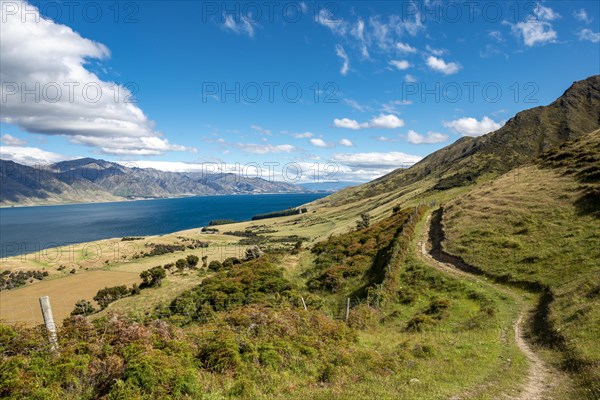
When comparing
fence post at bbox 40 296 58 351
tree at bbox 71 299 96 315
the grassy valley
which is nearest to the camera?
the grassy valley

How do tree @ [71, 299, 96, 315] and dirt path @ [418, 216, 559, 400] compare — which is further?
tree @ [71, 299, 96, 315]

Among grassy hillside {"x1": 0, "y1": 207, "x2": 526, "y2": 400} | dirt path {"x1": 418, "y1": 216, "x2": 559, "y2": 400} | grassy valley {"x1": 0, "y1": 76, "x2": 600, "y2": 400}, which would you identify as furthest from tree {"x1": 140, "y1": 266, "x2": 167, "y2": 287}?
dirt path {"x1": 418, "y1": 216, "x2": 559, "y2": 400}

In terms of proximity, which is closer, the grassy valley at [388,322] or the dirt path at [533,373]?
the grassy valley at [388,322]

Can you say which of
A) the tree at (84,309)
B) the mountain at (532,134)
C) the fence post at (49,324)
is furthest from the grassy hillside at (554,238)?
the mountain at (532,134)

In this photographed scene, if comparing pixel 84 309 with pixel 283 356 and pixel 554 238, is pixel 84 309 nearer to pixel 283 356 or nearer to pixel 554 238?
pixel 283 356

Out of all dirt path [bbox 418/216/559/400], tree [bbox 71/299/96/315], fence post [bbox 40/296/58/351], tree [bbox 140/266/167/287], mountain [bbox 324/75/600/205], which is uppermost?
mountain [bbox 324/75/600/205]

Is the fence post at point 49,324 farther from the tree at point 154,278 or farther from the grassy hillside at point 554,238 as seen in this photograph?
the tree at point 154,278

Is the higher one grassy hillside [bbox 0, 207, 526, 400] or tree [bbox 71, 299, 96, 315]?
grassy hillside [bbox 0, 207, 526, 400]

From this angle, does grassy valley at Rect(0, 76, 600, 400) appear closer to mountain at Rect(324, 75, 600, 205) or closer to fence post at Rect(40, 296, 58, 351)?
fence post at Rect(40, 296, 58, 351)

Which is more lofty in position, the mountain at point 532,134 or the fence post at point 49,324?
the mountain at point 532,134

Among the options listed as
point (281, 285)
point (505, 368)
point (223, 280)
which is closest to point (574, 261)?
point (505, 368)

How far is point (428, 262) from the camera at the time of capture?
119 ft

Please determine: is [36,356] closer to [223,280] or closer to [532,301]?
[532,301]

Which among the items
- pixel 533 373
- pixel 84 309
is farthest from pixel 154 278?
pixel 533 373
